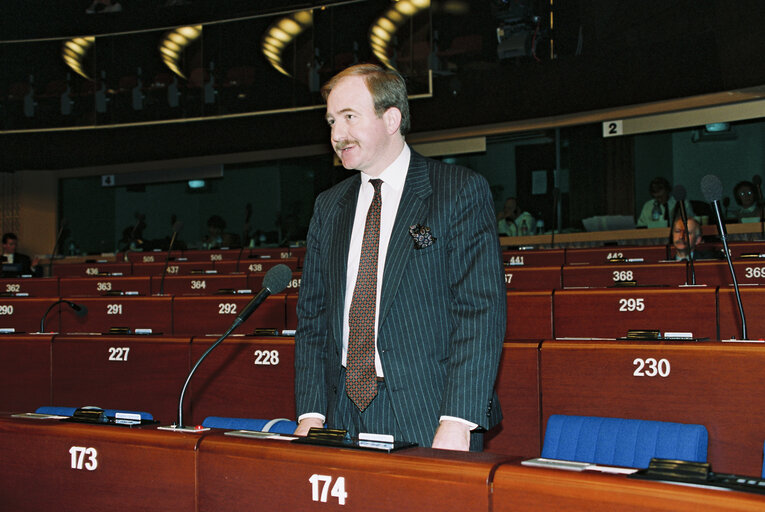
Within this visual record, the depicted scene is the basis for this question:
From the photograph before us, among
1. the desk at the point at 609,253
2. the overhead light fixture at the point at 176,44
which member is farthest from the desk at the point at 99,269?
the desk at the point at 609,253

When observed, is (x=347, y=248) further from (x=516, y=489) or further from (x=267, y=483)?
(x=516, y=489)

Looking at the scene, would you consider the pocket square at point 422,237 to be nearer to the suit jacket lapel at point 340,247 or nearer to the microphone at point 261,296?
the suit jacket lapel at point 340,247

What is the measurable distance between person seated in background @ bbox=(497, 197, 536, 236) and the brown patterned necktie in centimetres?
902

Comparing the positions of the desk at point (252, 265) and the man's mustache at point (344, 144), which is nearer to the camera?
the man's mustache at point (344, 144)

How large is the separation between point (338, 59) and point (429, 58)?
142 cm

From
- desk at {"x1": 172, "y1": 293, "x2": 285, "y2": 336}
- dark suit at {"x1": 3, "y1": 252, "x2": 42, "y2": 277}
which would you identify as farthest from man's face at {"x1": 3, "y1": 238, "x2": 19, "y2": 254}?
desk at {"x1": 172, "y1": 293, "x2": 285, "y2": 336}

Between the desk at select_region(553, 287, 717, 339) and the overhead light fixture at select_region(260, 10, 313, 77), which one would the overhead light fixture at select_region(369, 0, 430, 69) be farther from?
the desk at select_region(553, 287, 717, 339)

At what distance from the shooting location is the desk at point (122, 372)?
365 cm

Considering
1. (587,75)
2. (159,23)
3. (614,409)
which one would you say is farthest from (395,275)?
(159,23)

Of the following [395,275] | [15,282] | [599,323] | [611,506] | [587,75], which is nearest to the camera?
[611,506]

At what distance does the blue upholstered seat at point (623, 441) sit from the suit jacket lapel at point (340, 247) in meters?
0.66

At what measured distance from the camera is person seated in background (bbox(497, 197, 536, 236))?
1079 centimetres

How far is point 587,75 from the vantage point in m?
9.59

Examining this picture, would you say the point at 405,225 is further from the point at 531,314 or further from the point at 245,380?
the point at 531,314
